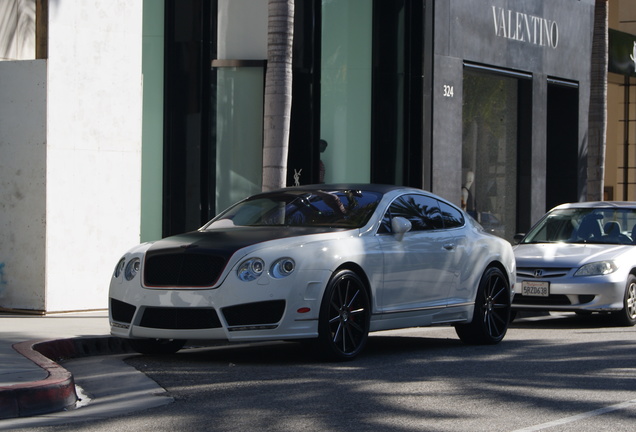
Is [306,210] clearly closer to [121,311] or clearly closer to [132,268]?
[132,268]

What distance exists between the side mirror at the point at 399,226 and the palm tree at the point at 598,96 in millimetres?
12403

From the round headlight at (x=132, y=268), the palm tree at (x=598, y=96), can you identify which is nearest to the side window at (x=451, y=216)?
the round headlight at (x=132, y=268)

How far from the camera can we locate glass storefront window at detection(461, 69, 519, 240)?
22922mm

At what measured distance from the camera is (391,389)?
8.17 metres

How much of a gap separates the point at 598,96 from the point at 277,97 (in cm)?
1028

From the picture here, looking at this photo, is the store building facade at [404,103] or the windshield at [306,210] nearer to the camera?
the windshield at [306,210]

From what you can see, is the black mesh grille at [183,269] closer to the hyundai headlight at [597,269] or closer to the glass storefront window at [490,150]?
the hyundai headlight at [597,269]

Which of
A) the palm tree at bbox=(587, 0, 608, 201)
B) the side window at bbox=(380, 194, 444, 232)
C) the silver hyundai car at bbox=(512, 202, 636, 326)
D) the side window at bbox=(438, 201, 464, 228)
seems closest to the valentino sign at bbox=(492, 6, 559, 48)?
the palm tree at bbox=(587, 0, 608, 201)

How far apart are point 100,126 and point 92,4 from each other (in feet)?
4.81

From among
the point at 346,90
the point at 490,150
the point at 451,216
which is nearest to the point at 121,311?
the point at 451,216

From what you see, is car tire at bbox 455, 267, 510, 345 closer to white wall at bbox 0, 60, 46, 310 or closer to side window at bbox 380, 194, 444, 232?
side window at bbox 380, 194, 444, 232

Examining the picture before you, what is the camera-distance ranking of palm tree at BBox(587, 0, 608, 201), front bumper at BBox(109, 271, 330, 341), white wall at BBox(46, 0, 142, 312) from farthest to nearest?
palm tree at BBox(587, 0, 608, 201) < white wall at BBox(46, 0, 142, 312) < front bumper at BBox(109, 271, 330, 341)

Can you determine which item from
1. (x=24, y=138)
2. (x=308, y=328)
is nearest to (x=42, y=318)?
(x=24, y=138)

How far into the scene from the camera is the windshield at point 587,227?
14.9m
